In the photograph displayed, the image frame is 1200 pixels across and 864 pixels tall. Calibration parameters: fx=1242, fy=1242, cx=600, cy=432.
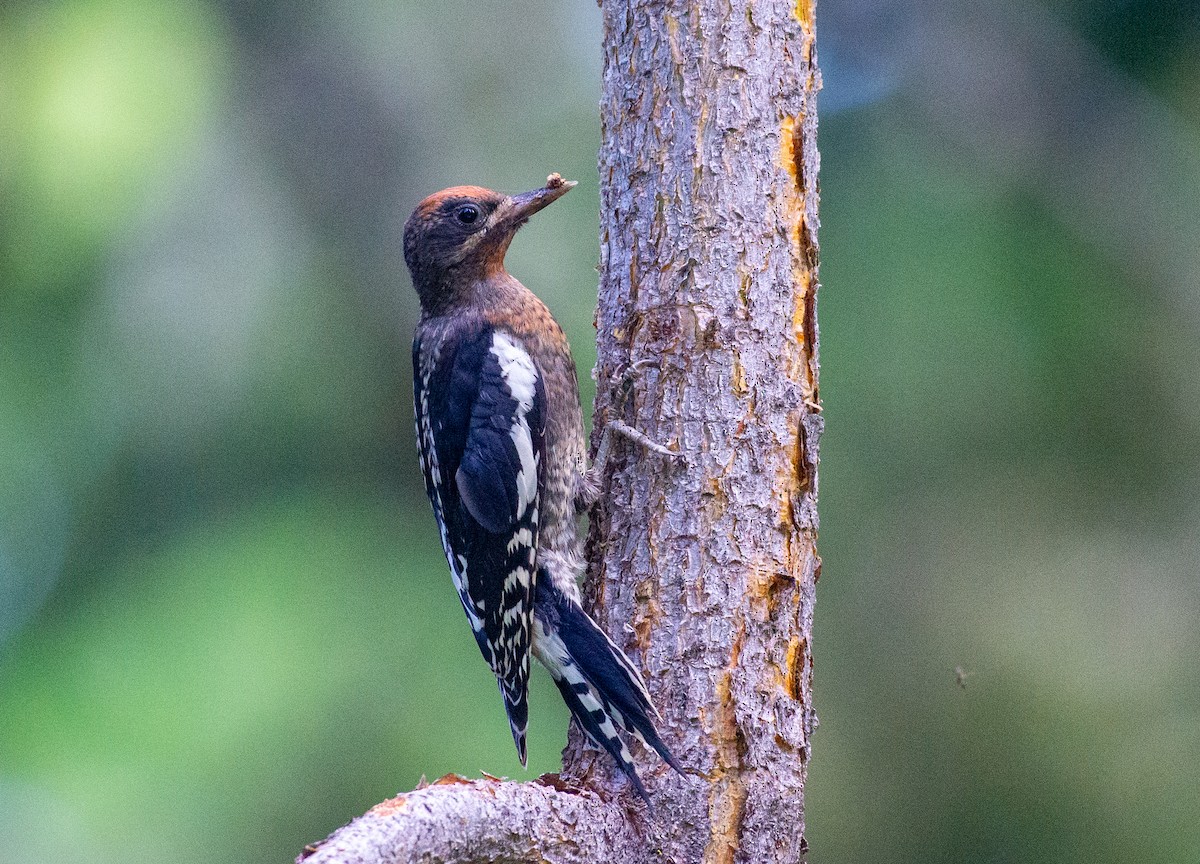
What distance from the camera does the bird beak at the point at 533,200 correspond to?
8.38 feet

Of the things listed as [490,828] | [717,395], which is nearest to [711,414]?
[717,395]

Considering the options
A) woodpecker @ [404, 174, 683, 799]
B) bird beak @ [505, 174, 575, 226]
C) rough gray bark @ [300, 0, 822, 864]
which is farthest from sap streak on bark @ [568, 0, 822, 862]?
bird beak @ [505, 174, 575, 226]

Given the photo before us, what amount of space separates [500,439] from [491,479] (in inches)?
3.3

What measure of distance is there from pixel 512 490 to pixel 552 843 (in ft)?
2.69

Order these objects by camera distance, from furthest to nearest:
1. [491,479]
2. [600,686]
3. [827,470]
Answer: [827,470]
[491,479]
[600,686]

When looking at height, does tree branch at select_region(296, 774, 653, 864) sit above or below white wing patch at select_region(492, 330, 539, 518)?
below

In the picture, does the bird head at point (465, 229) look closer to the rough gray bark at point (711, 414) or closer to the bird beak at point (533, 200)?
the bird beak at point (533, 200)

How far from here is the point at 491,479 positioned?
8.07ft

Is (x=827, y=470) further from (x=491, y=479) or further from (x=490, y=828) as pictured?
(x=490, y=828)

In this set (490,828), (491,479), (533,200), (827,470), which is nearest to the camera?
(490,828)

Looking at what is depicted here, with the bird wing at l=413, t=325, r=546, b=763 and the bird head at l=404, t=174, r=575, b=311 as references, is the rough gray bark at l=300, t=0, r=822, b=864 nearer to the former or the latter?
the bird wing at l=413, t=325, r=546, b=763

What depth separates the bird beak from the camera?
8.38 feet

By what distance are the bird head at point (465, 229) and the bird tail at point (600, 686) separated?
0.83m

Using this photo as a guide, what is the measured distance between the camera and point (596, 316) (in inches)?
89.0
